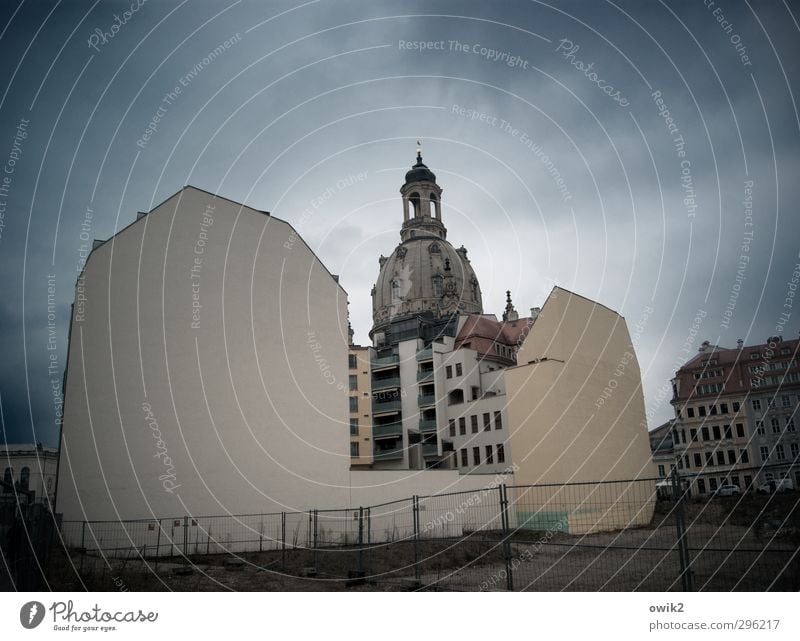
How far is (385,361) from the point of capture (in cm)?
5141

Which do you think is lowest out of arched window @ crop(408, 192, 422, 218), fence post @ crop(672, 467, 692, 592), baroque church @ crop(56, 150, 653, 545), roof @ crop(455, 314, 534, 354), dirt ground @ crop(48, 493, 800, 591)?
dirt ground @ crop(48, 493, 800, 591)

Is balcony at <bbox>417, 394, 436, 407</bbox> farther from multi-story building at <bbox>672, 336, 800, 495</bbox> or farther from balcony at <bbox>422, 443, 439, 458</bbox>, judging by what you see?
multi-story building at <bbox>672, 336, 800, 495</bbox>

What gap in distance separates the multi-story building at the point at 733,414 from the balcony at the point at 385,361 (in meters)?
23.8

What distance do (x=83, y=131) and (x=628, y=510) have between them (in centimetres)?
2895

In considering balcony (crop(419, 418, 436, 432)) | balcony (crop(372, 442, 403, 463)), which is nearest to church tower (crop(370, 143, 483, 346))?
balcony (crop(372, 442, 403, 463))

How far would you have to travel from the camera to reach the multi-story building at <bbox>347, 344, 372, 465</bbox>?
2020 inches

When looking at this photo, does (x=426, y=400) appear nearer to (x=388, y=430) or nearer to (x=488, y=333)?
(x=388, y=430)

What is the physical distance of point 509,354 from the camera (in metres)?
53.2

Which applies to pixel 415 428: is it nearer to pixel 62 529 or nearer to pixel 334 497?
pixel 334 497

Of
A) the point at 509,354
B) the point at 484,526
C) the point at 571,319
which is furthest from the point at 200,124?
the point at 509,354

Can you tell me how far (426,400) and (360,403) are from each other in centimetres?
693

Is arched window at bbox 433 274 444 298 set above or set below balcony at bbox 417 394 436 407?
above

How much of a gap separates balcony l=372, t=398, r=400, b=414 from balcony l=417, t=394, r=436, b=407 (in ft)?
9.95

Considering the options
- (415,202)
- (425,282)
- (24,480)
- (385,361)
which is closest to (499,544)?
(24,480)
